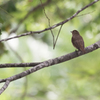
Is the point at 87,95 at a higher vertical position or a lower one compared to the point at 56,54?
lower

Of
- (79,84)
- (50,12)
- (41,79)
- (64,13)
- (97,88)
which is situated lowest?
(97,88)

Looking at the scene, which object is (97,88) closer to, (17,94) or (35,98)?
(35,98)

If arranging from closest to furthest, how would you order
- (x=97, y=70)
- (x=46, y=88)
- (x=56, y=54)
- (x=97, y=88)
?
1. (x=97, y=70)
2. (x=97, y=88)
3. (x=46, y=88)
4. (x=56, y=54)

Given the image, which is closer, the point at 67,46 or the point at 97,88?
the point at 97,88

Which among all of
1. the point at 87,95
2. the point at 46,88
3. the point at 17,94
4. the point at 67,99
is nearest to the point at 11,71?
the point at 17,94

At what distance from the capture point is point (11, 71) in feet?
25.0

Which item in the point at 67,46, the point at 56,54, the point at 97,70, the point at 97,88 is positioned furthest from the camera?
the point at 56,54

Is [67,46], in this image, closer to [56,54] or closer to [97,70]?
[56,54]

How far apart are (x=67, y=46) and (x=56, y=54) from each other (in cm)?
131

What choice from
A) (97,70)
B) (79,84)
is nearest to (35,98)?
(79,84)

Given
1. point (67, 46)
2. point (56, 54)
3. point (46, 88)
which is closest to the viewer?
point (46, 88)

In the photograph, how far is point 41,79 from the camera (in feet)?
25.5

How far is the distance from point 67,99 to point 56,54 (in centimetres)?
255

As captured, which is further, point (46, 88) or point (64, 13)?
point (46, 88)
